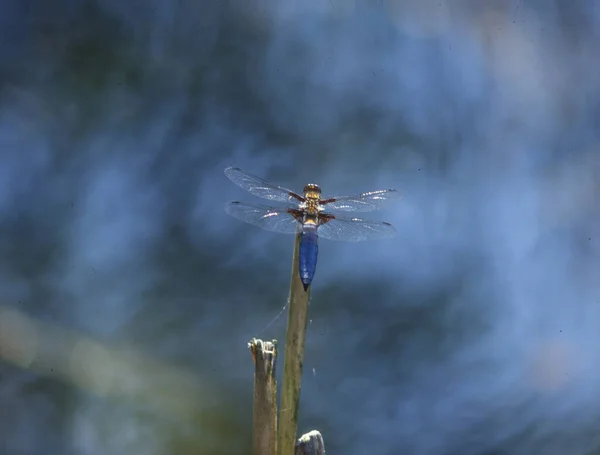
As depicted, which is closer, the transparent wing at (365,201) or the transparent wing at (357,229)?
the transparent wing at (357,229)

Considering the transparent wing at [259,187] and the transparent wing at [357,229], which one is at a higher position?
the transparent wing at [259,187]

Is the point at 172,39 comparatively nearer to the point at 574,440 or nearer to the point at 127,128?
the point at 127,128

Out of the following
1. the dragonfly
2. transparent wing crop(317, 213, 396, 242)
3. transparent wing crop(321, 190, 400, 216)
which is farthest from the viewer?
transparent wing crop(321, 190, 400, 216)

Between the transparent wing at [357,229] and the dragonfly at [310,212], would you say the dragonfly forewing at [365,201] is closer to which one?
the dragonfly at [310,212]

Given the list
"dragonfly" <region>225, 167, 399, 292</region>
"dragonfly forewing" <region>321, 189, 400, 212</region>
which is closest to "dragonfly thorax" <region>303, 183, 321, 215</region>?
"dragonfly" <region>225, 167, 399, 292</region>

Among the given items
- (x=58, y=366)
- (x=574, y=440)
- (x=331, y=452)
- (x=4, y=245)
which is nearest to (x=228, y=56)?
(x=4, y=245)

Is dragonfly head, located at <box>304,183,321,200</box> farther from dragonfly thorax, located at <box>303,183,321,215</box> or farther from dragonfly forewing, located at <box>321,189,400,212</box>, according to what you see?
dragonfly forewing, located at <box>321,189,400,212</box>

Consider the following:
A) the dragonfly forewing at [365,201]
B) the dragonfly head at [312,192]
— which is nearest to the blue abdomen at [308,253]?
the dragonfly head at [312,192]
